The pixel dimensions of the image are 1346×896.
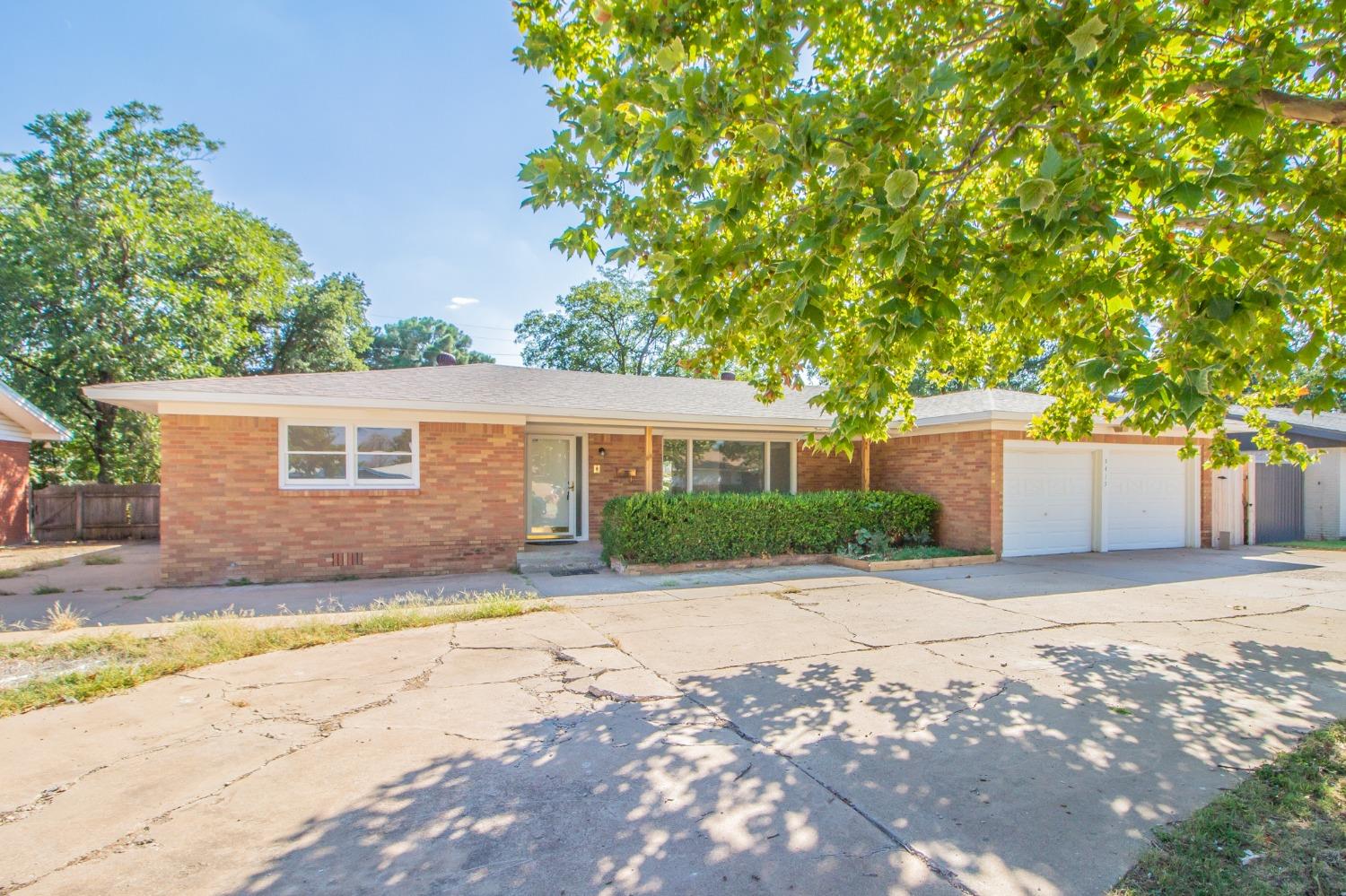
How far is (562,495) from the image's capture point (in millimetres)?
13016

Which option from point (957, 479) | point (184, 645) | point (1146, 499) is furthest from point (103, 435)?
point (1146, 499)

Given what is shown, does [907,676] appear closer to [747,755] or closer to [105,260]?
[747,755]

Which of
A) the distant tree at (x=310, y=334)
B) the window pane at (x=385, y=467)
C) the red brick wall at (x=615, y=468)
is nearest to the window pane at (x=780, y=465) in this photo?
the red brick wall at (x=615, y=468)

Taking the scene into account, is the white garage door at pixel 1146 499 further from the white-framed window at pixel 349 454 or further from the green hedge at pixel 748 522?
the white-framed window at pixel 349 454

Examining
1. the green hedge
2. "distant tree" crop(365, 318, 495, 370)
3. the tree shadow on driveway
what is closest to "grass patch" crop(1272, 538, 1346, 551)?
the green hedge

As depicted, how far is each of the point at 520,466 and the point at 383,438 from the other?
6.99 ft

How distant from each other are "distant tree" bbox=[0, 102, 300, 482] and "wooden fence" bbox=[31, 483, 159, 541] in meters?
3.71

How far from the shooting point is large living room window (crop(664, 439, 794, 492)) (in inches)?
541

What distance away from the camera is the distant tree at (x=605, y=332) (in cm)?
3166

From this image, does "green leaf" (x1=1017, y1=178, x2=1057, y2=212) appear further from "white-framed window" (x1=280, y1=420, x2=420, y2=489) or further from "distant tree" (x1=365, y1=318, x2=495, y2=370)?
"distant tree" (x1=365, y1=318, x2=495, y2=370)

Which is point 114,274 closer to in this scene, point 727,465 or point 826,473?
point 727,465

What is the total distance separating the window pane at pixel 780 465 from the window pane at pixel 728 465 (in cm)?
25

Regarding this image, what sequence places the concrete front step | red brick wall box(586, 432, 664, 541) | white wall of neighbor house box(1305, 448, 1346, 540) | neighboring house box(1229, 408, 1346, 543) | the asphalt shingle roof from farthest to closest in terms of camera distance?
white wall of neighbor house box(1305, 448, 1346, 540) < neighboring house box(1229, 408, 1346, 543) < red brick wall box(586, 432, 664, 541) < the concrete front step < the asphalt shingle roof

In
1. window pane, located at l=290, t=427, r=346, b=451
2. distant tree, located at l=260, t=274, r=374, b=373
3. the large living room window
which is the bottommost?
the large living room window
